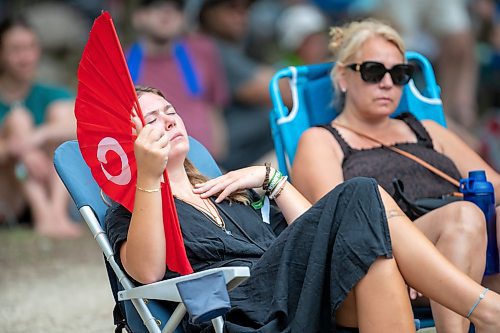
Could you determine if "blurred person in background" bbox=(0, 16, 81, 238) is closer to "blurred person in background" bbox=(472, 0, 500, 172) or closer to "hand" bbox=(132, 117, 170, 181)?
"hand" bbox=(132, 117, 170, 181)

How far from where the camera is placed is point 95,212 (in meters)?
3.96

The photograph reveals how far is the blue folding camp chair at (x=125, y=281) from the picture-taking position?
135 inches

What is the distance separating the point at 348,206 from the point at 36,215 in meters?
4.88

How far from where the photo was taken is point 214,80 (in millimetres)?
8359

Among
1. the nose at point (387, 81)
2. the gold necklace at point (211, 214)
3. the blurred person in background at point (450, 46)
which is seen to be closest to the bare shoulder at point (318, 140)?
the nose at point (387, 81)

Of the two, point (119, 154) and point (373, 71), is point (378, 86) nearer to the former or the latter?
point (373, 71)

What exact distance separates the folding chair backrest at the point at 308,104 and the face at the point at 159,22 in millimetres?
2825

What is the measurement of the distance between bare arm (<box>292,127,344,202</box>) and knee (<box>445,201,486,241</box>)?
0.62m

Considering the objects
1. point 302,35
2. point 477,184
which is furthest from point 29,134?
point 477,184

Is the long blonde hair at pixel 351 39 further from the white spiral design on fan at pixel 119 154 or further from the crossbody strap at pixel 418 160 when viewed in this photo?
the white spiral design on fan at pixel 119 154

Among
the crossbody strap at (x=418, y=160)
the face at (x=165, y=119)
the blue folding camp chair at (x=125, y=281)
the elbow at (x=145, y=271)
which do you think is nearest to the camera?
the blue folding camp chair at (x=125, y=281)

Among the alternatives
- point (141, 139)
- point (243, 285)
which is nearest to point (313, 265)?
point (243, 285)

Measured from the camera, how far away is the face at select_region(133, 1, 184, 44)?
800 centimetres

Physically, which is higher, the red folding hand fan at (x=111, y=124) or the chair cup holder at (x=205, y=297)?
the red folding hand fan at (x=111, y=124)
